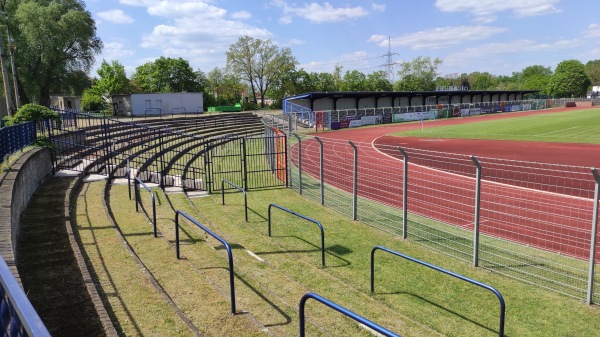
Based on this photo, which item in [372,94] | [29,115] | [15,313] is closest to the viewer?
[15,313]

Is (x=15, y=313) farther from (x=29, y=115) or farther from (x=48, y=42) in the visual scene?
(x=48, y=42)

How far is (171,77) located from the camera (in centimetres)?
7681

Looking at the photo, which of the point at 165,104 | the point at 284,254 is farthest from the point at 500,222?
the point at 165,104

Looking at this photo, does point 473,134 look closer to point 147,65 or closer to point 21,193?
point 21,193

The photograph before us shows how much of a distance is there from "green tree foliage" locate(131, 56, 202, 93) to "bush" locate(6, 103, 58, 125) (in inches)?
2460

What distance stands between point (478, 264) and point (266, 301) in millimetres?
4648

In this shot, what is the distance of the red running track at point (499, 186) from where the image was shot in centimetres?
1016

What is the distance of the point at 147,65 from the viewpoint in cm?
8356

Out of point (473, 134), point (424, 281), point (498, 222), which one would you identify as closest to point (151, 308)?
point (424, 281)

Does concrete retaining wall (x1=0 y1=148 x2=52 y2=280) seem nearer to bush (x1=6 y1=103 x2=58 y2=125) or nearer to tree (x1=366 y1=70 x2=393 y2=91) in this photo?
bush (x1=6 y1=103 x2=58 y2=125)

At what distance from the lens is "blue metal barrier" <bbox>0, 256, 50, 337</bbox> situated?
2.01 m

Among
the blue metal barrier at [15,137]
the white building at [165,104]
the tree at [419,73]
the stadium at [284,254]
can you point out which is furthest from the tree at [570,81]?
the blue metal barrier at [15,137]

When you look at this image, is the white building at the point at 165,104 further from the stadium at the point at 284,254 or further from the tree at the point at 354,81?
the tree at the point at 354,81

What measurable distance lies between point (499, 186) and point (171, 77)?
232 feet
